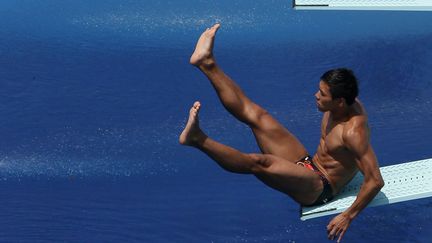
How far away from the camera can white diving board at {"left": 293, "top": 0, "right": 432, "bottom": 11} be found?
5.18 m

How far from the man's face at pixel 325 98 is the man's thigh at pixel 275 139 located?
11.1 inches

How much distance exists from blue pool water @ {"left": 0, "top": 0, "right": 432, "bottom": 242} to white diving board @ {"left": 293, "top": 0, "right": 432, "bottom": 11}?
0.78 meters

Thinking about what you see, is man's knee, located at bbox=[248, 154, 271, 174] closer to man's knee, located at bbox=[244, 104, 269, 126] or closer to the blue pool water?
man's knee, located at bbox=[244, 104, 269, 126]

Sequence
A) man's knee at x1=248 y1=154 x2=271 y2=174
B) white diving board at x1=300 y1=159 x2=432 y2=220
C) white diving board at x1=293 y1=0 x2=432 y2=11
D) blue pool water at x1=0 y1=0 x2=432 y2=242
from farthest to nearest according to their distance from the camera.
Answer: white diving board at x1=293 y1=0 x2=432 y2=11 → blue pool water at x1=0 y1=0 x2=432 y2=242 → white diving board at x1=300 y1=159 x2=432 y2=220 → man's knee at x1=248 y1=154 x2=271 y2=174

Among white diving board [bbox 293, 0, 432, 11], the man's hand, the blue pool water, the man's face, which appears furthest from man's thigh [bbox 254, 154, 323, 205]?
white diving board [bbox 293, 0, 432, 11]

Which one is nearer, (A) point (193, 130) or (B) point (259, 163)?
(A) point (193, 130)

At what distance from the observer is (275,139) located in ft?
14.0

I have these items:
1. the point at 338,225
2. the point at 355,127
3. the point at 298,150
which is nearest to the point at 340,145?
the point at 355,127

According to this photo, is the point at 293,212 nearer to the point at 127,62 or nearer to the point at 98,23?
the point at 127,62

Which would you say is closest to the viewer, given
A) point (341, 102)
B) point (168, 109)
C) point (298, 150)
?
point (341, 102)

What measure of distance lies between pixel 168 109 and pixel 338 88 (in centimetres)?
195

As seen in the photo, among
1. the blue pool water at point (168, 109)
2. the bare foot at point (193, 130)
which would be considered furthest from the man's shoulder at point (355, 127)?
the blue pool water at point (168, 109)

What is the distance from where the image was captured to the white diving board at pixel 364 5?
17.0ft

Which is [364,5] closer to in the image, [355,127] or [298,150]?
[298,150]
